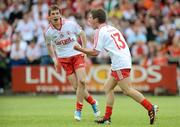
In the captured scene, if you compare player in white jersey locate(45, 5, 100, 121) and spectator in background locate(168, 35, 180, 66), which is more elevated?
player in white jersey locate(45, 5, 100, 121)

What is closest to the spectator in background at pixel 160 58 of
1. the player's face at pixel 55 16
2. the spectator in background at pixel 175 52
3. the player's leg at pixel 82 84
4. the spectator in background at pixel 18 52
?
the spectator in background at pixel 175 52

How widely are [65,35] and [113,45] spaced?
1.93 m

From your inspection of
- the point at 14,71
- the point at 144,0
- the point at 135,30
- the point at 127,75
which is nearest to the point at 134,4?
the point at 144,0

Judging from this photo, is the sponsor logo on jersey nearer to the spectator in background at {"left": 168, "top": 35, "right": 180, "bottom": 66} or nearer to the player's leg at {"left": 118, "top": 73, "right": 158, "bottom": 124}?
the player's leg at {"left": 118, "top": 73, "right": 158, "bottom": 124}

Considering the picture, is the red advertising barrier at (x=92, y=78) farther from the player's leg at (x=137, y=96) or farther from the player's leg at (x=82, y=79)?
the player's leg at (x=137, y=96)

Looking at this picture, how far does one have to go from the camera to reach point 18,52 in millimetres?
23984

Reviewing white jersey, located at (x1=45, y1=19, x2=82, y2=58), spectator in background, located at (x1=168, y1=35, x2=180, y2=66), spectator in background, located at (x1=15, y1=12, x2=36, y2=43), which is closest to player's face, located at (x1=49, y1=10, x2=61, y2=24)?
white jersey, located at (x1=45, y1=19, x2=82, y2=58)

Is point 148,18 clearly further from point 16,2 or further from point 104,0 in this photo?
point 16,2

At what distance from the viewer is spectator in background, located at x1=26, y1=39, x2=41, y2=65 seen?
24.1 metres

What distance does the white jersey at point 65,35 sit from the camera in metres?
13.9

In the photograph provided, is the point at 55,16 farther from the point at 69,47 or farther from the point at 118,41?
the point at 118,41

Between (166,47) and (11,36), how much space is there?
6369mm

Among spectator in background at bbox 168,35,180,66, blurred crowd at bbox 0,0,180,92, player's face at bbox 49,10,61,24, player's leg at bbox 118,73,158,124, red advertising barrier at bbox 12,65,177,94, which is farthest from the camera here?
blurred crowd at bbox 0,0,180,92

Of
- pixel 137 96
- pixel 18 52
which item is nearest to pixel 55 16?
pixel 137 96
